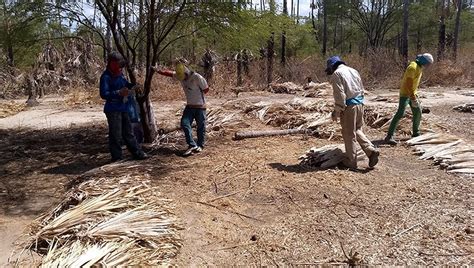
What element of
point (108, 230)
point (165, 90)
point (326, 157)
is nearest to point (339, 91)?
point (326, 157)

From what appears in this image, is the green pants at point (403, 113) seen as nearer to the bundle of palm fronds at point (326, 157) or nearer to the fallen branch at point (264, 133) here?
the fallen branch at point (264, 133)

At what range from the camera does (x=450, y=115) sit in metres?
11.2

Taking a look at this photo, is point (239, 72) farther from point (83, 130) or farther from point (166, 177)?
point (166, 177)

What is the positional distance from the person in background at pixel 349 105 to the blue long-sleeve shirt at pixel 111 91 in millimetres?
3109

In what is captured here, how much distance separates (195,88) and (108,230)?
3.78m

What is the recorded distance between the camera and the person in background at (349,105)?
20.1ft

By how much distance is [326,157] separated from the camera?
6.70 metres

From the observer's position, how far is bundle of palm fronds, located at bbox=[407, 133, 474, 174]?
645 cm

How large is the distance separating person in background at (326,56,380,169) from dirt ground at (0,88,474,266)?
0.32m

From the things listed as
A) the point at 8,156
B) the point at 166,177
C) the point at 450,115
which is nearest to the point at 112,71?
the point at 166,177

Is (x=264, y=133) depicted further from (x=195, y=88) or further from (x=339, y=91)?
(x=339, y=91)

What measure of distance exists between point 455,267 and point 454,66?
19709 millimetres

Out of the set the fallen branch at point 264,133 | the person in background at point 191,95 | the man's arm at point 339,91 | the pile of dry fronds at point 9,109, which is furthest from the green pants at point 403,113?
the pile of dry fronds at point 9,109

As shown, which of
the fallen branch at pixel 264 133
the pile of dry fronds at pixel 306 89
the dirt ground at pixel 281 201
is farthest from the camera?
the pile of dry fronds at pixel 306 89
